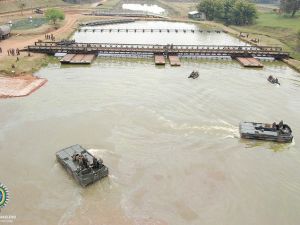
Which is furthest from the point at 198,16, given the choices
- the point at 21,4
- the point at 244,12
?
the point at 21,4

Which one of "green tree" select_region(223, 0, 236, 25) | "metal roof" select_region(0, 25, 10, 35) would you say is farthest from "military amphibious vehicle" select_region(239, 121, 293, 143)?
"green tree" select_region(223, 0, 236, 25)

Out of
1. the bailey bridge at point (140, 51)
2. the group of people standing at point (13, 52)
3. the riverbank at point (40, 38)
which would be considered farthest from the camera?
the bailey bridge at point (140, 51)

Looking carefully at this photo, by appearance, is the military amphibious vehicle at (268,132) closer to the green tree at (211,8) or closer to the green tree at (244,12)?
the green tree at (244,12)

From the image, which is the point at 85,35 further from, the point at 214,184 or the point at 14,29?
the point at 214,184

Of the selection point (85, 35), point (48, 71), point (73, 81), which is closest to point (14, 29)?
point (85, 35)

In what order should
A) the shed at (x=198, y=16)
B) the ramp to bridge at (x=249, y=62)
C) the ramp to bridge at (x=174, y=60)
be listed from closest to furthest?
1. the ramp to bridge at (x=174, y=60)
2. the ramp to bridge at (x=249, y=62)
3. the shed at (x=198, y=16)

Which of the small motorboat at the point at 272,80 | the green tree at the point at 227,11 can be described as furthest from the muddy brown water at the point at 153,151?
the green tree at the point at 227,11
